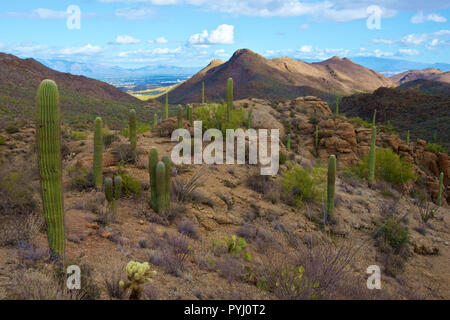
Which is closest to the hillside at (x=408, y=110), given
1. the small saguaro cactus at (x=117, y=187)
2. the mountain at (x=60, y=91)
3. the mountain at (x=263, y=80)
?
the mountain at (x=263, y=80)

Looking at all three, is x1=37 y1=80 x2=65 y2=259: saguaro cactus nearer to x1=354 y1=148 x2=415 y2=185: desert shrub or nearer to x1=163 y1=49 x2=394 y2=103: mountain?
x1=354 y1=148 x2=415 y2=185: desert shrub

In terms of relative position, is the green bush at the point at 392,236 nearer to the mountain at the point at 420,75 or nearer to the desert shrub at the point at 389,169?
the desert shrub at the point at 389,169

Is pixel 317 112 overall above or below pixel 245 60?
below

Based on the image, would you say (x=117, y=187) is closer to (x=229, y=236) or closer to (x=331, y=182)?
(x=229, y=236)

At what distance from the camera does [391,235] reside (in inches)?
473

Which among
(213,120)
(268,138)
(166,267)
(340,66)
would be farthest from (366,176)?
(340,66)

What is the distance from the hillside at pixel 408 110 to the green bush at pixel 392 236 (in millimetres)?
26400

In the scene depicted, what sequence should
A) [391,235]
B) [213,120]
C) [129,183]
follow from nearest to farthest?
[129,183] < [391,235] < [213,120]

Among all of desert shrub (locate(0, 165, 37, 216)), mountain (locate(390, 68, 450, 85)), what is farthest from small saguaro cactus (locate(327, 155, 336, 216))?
mountain (locate(390, 68, 450, 85))

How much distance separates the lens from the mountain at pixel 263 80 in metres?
79.2

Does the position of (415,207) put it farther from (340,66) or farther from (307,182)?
(340,66)


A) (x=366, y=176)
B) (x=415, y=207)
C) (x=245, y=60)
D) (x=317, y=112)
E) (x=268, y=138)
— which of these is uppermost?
(x=245, y=60)

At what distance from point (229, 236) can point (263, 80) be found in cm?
7812

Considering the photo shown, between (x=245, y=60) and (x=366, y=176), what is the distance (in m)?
81.4
